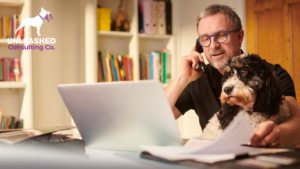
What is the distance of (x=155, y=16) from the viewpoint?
10.5ft

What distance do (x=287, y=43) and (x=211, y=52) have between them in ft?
3.98

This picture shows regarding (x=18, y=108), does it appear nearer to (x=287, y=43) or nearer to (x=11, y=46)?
(x=11, y=46)

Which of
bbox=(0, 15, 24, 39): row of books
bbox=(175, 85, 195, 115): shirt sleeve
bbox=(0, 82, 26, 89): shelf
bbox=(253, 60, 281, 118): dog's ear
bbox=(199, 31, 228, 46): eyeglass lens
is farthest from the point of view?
bbox=(0, 15, 24, 39): row of books

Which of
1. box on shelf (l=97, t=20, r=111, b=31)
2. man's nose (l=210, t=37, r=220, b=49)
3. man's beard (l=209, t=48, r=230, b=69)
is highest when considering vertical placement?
box on shelf (l=97, t=20, r=111, b=31)

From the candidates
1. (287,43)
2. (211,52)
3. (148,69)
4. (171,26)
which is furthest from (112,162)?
(171,26)

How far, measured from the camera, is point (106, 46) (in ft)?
10.5

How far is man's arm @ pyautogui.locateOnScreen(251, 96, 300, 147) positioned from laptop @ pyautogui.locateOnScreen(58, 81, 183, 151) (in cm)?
Answer: 19

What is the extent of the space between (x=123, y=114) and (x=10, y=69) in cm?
243

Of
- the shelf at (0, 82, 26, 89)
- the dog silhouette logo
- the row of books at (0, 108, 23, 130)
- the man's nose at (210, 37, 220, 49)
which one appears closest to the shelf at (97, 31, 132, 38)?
the dog silhouette logo

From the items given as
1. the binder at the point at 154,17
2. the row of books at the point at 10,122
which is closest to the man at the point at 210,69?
the binder at the point at 154,17

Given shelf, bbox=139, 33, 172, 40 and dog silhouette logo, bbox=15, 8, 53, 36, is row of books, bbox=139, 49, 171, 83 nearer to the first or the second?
shelf, bbox=139, 33, 172, 40

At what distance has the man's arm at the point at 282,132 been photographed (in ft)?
2.21

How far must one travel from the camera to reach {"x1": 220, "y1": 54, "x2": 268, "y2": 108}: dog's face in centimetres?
116

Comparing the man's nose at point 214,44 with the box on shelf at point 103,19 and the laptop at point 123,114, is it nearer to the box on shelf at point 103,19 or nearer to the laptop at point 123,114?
the laptop at point 123,114
